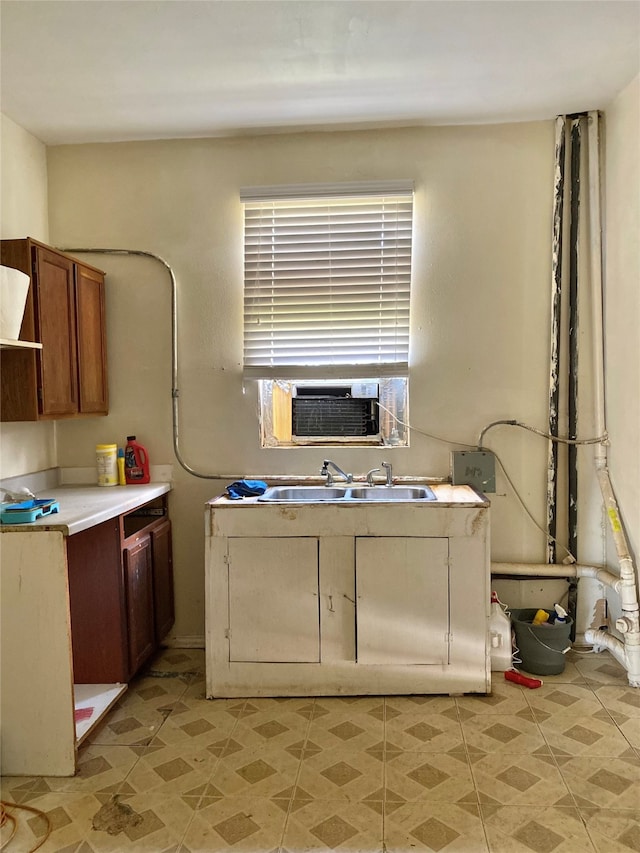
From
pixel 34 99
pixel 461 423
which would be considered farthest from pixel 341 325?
pixel 34 99

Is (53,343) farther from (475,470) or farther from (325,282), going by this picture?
(475,470)

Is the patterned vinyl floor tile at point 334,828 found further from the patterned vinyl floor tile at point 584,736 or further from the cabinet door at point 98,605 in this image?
the cabinet door at point 98,605

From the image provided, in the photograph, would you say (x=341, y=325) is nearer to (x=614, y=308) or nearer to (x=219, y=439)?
(x=219, y=439)

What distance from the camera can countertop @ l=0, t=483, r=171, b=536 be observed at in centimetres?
228

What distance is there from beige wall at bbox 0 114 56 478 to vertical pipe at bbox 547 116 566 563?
2.75 m

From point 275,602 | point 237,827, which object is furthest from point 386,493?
point 237,827

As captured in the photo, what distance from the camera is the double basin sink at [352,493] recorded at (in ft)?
10.3

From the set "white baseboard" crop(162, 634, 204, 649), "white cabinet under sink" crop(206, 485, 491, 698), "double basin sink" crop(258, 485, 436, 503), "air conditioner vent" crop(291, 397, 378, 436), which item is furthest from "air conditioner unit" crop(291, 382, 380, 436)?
"white baseboard" crop(162, 634, 204, 649)

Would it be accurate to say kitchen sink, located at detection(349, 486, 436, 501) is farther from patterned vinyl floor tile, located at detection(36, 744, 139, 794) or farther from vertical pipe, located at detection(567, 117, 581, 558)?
patterned vinyl floor tile, located at detection(36, 744, 139, 794)

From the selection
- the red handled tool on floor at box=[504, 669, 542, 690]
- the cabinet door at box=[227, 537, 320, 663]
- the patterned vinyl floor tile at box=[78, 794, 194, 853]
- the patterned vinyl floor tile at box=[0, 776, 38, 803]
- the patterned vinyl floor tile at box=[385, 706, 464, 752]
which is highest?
the cabinet door at box=[227, 537, 320, 663]

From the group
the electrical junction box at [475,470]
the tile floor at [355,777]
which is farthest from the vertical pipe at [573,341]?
the tile floor at [355,777]

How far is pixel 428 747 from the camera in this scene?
7.87ft

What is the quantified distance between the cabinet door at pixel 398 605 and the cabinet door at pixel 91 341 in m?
1.62

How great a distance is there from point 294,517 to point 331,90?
78.9 inches
